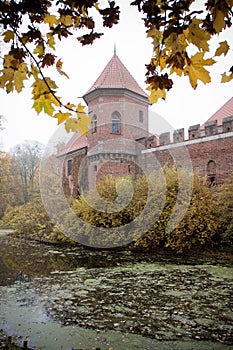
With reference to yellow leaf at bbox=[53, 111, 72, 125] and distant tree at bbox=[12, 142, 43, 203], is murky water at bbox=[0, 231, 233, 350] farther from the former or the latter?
distant tree at bbox=[12, 142, 43, 203]

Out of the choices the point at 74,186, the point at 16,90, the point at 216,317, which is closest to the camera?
the point at 16,90

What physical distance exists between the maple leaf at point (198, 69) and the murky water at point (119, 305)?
Result: 3.16 meters

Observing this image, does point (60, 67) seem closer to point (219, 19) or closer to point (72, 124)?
point (72, 124)

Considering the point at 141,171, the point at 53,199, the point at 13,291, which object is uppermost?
the point at 141,171

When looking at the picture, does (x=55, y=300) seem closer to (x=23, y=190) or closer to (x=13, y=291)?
(x=13, y=291)

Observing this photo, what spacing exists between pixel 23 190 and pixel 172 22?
34.9 meters

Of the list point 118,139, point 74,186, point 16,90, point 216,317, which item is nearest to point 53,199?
point 74,186

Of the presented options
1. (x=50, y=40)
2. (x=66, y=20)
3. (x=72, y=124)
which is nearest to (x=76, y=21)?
(x=66, y=20)

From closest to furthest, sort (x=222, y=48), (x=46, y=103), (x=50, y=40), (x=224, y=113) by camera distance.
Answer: (x=222, y=48), (x=46, y=103), (x=50, y=40), (x=224, y=113)

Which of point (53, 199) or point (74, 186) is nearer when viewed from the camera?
point (53, 199)

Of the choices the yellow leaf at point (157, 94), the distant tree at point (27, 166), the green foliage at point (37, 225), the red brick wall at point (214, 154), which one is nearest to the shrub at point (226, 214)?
the red brick wall at point (214, 154)

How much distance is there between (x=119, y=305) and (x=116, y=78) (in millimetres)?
16446

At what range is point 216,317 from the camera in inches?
188

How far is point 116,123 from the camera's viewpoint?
19234 millimetres
